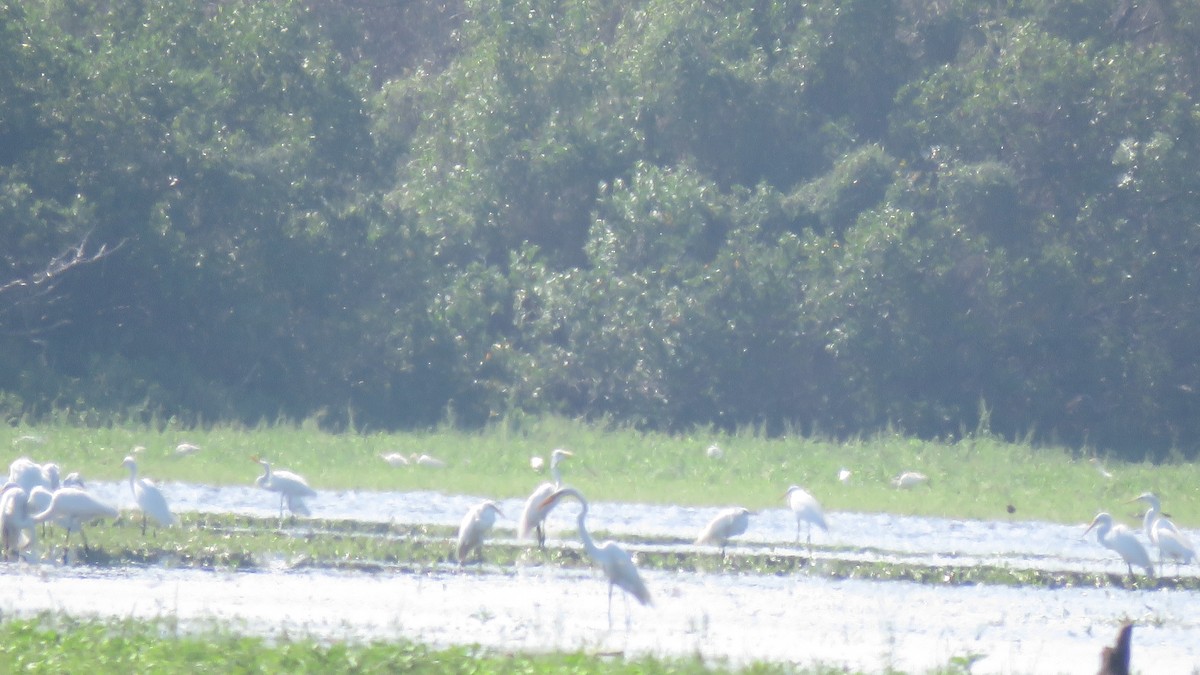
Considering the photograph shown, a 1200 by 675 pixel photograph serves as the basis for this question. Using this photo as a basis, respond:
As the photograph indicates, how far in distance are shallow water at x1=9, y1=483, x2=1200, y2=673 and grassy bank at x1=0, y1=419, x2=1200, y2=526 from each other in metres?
4.27

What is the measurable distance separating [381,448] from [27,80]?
328 inches

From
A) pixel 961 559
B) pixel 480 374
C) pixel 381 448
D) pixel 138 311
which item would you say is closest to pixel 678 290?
pixel 480 374

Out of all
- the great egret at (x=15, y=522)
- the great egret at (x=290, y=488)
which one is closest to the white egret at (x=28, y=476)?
the great egret at (x=15, y=522)

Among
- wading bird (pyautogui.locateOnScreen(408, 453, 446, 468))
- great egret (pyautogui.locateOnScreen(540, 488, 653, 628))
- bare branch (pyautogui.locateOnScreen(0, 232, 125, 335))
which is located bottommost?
great egret (pyautogui.locateOnScreen(540, 488, 653, 628))

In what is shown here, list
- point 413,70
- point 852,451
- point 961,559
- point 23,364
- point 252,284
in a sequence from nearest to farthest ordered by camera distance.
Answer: point 961,559 → point 852,451 → point 23,364 → point 252,284 → point 413,70

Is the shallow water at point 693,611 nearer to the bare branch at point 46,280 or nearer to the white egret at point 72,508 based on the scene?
the white egret at point 72,508

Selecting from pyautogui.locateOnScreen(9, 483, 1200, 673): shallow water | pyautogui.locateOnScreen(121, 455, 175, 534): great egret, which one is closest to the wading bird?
pyautogui.locateOnScreen(121, 455, 175, 534): great egret

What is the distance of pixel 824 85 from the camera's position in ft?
93.4

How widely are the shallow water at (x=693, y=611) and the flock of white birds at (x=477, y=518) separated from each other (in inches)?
14.8

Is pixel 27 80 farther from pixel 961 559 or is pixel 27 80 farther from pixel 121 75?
pixel 961 559

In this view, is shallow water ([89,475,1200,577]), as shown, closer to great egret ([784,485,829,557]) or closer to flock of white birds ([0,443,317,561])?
great egret ([784,485,829,557])

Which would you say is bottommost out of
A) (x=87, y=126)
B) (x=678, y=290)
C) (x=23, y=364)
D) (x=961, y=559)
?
(x=961, y=559)

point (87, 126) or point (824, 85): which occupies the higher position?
point (824, 85)

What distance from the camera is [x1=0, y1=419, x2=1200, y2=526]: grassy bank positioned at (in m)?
18.0
